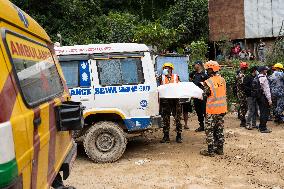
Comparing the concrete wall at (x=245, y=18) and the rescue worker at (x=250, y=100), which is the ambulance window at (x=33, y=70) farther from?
the concrete wall at (x=245, y=18)

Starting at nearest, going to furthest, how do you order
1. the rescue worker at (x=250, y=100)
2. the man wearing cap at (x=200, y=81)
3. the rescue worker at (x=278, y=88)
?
1. the man wearing cap at (x=200, y=81)
2. the rescue worker at (x=250, y=100)
3. the rescue worker at (x=278, y=88)

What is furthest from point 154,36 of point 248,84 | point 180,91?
point 180,91

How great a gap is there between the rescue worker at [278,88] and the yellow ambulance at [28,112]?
28.0 ft

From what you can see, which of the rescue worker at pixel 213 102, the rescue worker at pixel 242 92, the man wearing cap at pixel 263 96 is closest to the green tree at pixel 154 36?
the rescue worker at pixel 242 92

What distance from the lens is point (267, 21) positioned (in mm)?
23531

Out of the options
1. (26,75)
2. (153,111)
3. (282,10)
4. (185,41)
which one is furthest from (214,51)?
(26,75)

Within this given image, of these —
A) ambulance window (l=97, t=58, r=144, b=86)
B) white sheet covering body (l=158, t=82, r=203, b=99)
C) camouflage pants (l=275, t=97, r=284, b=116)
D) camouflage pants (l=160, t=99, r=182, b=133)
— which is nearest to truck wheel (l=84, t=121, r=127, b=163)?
ambulance window (l=97, t=58, r=144, b=86)

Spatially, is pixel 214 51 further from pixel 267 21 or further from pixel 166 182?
pixel 166 182

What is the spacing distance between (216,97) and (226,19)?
Answer: 17982 millimetres

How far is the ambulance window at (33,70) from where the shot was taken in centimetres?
281

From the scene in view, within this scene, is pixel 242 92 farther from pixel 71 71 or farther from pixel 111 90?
pixel 71 71

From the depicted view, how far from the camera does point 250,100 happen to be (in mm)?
10984

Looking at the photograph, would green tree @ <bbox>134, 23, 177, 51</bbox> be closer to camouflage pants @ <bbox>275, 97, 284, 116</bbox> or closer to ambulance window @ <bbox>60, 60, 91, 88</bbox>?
camouflage pants @ <bbox>275, 97, 284, 116</bbox>

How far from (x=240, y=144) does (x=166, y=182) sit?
337 centimetres
